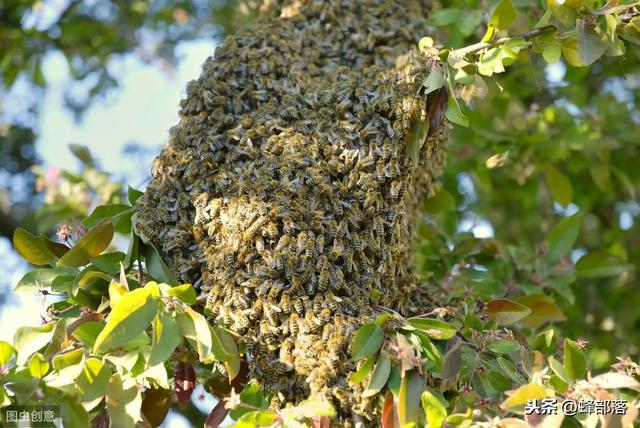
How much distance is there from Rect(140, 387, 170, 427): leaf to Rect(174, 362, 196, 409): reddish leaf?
0.09ft

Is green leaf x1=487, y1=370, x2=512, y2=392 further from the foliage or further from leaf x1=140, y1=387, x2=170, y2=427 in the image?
leaf x1=140, y1=387, x2=170, y2=427

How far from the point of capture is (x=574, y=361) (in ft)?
5.35

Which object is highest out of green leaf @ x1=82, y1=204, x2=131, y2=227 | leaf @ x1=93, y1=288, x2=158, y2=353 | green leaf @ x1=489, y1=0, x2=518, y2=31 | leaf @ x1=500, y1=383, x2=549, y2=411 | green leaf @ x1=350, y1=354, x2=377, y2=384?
green leaf @ x1=489, y1=0, x2=518, y2=31

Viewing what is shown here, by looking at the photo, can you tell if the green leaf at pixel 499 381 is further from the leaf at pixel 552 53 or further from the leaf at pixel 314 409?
the leaf at pixel 552 53

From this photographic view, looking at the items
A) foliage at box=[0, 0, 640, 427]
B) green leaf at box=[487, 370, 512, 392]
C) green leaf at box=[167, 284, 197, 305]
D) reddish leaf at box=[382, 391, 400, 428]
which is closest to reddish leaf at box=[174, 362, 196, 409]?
foliage at box=[0, 0, 640, 427]

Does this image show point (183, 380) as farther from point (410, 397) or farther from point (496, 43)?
point (496, 43)

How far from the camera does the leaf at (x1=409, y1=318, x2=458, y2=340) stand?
1.70 metres

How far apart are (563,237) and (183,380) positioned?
1418mm

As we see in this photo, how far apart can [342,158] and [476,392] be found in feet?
2.12

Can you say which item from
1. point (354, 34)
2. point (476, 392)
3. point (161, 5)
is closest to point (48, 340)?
point (476, 392)

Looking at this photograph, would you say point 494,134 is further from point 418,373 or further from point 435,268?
point 418,373

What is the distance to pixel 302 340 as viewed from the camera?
5.67 ft

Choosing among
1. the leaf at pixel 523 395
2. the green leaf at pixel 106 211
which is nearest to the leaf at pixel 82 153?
the green leaf at pixel 106 211

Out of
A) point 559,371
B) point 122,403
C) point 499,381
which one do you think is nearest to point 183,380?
point 122,403
